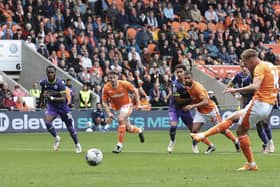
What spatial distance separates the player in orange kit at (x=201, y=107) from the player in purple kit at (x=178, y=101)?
22cm

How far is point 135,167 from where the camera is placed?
18.1 meters

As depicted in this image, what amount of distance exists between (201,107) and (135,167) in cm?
629

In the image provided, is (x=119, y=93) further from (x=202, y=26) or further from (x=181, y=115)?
(x=202, y=26)

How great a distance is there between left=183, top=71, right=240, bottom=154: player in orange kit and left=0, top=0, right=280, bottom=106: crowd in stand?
11.4 metres

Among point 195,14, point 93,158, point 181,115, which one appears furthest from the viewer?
point 195,14

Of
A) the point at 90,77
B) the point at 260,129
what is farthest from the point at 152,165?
the point at 90,77

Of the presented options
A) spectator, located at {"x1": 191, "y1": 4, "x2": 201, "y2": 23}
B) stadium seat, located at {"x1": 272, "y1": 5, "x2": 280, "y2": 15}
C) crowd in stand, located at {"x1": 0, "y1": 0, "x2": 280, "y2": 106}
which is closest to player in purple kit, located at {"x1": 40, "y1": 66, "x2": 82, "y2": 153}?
crowd in stand, located at {"x1": 0, "y1": 0, "x2": 280, "y2": 106}

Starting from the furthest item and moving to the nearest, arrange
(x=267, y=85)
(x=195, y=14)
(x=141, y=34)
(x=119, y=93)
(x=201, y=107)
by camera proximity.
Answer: (x=195, y=14), (x=141, y=34), (x=119, y=93), (x=201, y=107), (x=267, y=85)

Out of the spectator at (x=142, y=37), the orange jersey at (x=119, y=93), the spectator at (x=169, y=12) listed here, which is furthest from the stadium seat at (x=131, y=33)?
the orange jersey at (x=119, y=93)

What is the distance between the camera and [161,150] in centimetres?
2494

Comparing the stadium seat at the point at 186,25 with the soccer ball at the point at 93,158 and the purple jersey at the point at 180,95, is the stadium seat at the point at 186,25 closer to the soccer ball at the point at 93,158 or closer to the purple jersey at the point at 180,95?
the purple jersey at the point at 180,95

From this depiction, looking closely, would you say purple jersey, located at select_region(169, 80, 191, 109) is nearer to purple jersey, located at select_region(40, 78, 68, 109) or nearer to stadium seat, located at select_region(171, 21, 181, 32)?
purple jersey, located at select_region(40, 78, 68, 109)

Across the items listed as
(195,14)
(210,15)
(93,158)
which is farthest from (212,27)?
(93,158)

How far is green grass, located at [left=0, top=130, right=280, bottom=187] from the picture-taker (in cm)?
1470
